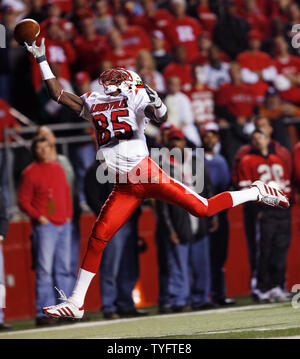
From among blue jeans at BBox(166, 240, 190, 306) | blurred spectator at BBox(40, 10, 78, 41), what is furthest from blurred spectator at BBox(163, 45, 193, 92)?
blue jeans at BBox(166, 240, 190, 306)

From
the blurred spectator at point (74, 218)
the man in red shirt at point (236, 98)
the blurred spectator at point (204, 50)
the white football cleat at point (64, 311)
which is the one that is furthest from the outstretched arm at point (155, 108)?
the blurred spectator at point (204, 50)

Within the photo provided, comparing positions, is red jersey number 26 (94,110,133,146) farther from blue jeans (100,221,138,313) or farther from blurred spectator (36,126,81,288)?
blurred spectator (36,126,81,288)

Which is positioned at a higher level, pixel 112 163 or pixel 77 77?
pixel 77 77

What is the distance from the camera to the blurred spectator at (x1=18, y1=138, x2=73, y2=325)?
10.4 m

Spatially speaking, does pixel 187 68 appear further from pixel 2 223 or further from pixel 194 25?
pixel 2 223

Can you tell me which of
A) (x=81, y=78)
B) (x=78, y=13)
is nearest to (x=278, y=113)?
(x=81, y=78)

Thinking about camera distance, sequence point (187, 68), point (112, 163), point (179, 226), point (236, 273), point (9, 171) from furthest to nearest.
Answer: point (187, 68) < point (236, 273) < point (9, 171) < point (179, 226) < point (112, 163)

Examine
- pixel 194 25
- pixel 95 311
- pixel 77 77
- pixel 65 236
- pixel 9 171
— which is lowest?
pixel 95 311

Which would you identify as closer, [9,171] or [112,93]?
[112,93]

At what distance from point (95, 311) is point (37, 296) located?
1.69 metres

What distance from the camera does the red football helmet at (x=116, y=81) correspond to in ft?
26.8

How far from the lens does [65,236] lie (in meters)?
10.6
